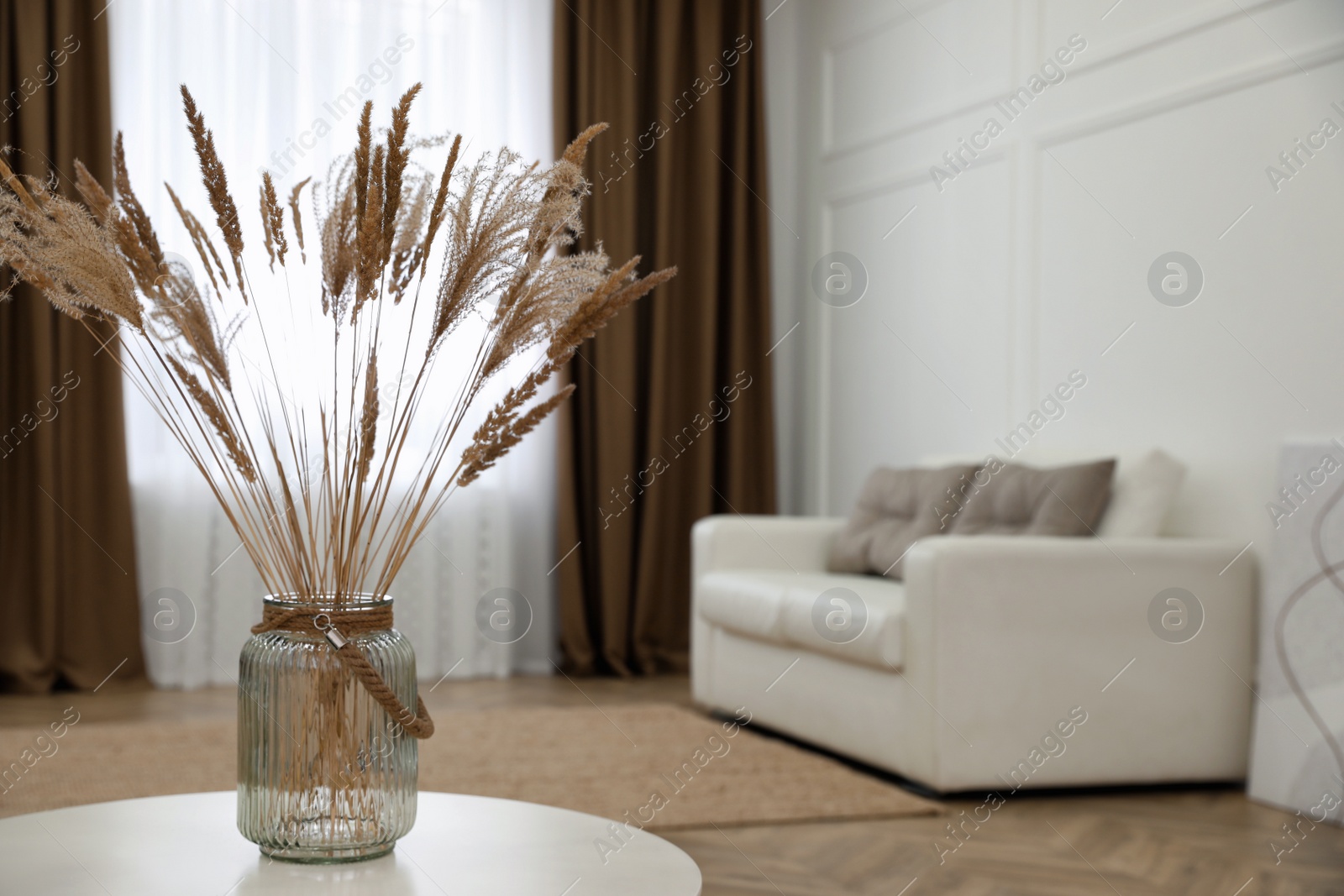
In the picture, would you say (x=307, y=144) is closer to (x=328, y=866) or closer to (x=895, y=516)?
(x=895, y=516)

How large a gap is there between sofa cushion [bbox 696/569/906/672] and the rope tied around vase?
6.54 ft

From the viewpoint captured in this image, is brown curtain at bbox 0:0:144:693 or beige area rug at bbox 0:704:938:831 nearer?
beige area rug at bbox 0:704:938:831

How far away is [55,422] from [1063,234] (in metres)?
3.21

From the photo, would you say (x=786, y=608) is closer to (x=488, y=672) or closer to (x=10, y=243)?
(x=488, y=672)

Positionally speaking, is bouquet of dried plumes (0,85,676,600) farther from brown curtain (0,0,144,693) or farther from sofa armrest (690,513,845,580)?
brown curtain (0,0,144,693)

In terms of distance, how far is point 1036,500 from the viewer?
3391 mm

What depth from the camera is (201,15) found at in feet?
14.7

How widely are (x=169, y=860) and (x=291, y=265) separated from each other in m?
3.78

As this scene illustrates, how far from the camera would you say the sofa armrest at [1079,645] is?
2969 millimetres

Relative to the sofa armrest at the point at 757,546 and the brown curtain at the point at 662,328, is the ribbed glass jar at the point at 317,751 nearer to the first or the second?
the sofa armrest at the point at 757,546

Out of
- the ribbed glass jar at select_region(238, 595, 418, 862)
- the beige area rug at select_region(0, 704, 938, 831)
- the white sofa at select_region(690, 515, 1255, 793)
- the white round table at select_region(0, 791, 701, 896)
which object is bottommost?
the beige area rug at select_region(0, 704, 938, 831)

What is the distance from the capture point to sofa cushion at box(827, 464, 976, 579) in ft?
12.3

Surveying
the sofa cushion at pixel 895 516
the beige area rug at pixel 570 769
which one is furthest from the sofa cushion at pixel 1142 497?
the beige area rug at pixel 570 769

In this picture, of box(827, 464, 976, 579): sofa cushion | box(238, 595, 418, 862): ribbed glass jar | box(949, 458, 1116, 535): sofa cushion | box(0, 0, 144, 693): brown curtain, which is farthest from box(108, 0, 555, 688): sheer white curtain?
box(238, 595, 418, 862): ribbed glass jar
